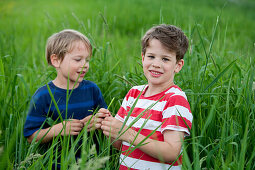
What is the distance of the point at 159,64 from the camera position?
168 cm

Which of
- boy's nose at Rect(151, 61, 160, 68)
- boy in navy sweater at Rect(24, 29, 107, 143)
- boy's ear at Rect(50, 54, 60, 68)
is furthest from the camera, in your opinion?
boy's ear at Rect(50, 54, 60, 68)

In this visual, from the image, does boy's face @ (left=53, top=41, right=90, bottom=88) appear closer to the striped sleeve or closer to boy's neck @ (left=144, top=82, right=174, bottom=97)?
boy's neck @ (left=144, top=82, right=174, bottom=97)

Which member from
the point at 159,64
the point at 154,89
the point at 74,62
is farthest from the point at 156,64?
the point at 74,62

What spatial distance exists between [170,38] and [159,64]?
188mm

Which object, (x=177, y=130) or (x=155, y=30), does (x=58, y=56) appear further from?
(x=177, y=130)

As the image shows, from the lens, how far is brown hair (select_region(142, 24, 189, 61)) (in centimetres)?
171

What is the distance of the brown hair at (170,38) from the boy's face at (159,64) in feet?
0.08

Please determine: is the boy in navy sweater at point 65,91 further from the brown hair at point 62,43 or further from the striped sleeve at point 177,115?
the striped sleeve at point 177,115

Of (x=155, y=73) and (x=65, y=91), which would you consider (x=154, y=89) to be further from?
(x=65, y=91)

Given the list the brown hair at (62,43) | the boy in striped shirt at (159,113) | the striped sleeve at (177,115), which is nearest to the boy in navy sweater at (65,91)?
the brown hair at (62,43)

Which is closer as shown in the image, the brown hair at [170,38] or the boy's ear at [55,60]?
the brown hair at [170,38]

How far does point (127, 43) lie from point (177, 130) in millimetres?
4511

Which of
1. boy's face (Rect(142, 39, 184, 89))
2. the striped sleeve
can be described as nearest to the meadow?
the striped sleeve

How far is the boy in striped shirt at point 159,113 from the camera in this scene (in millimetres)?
1517
